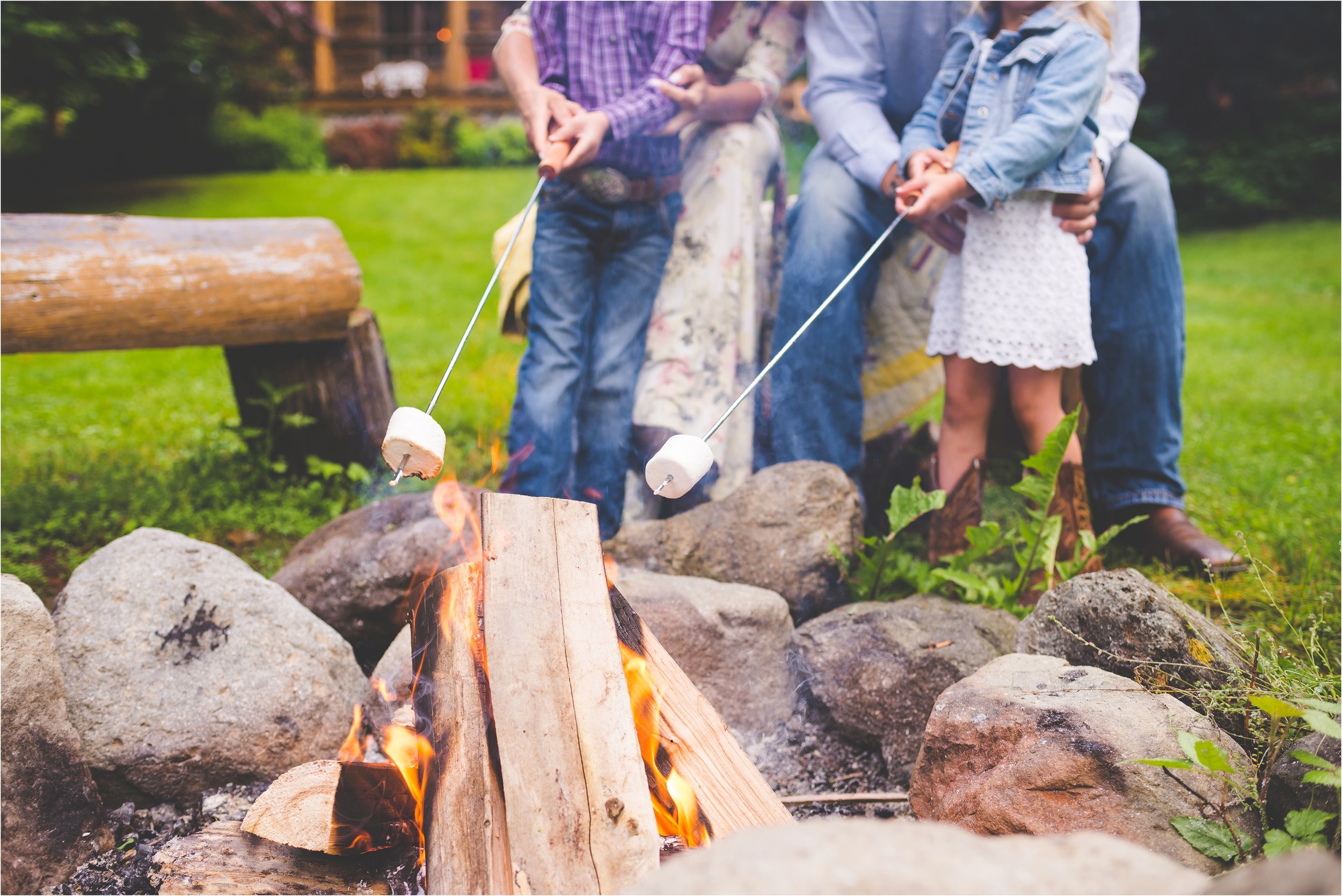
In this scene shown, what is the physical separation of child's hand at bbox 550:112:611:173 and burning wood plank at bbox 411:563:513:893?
1.46m

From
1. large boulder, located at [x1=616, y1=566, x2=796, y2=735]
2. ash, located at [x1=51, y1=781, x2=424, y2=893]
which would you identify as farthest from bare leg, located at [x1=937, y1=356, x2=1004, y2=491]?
ash, located at [x1=51, y1=781, x2=424, y2=893]

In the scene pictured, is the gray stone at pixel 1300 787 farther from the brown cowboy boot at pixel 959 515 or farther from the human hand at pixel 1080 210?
the human hand at pixel 1080 210

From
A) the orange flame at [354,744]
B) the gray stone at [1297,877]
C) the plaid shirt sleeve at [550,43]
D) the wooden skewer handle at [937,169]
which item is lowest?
the orange flame at [354,744]

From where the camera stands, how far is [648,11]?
304 cm

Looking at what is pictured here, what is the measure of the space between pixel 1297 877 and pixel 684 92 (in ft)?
8.85

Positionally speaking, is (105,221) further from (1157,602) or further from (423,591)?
(1157,602)

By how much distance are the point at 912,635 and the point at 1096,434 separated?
4.56 feet

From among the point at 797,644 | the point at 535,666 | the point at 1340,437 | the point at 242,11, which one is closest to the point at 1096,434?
the point at 797,644

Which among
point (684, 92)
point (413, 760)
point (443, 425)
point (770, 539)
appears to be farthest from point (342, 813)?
point (443, 425)

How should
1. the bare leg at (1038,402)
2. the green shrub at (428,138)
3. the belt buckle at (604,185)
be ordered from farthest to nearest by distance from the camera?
the green shrub at (428,138) < the belt buckle at (604,185) < the bare leg at (1038,402)

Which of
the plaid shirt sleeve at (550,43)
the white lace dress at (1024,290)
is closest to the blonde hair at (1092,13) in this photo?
the white lace dress at (1024,290)

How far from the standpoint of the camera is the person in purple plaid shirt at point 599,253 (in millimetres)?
2953

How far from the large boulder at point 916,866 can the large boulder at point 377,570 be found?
145cm

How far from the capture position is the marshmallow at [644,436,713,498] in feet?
5.26
